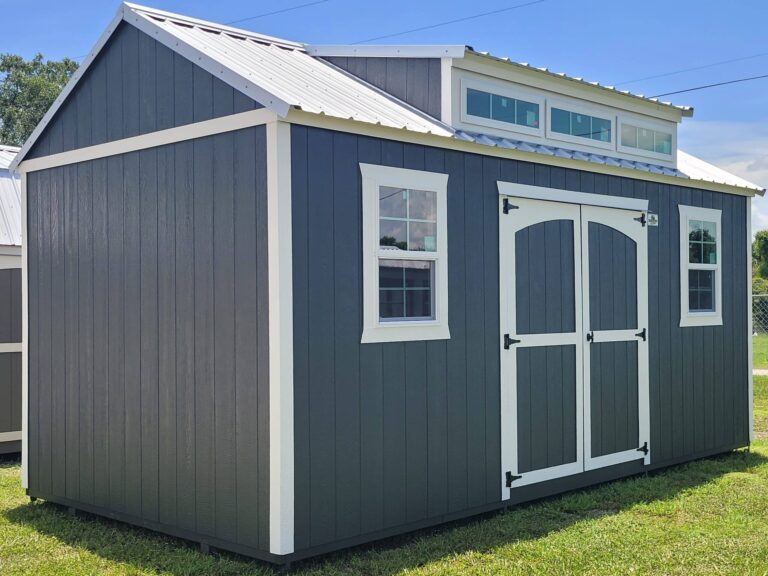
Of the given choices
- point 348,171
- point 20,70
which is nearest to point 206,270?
point 348,171

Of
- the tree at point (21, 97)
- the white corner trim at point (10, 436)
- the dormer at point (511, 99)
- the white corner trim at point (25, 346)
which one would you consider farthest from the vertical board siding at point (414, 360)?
the tree at point (21, 97)

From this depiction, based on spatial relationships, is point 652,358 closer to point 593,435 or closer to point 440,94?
point 593,435

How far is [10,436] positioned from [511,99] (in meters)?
5.78

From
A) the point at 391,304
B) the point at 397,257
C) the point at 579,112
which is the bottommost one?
the point at 391,304

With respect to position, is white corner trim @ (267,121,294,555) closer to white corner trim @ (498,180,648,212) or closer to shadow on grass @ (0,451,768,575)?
shadow on grass @ (0,451,768,575)

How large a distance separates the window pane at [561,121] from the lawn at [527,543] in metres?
2.78

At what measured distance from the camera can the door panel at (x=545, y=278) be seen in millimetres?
6891

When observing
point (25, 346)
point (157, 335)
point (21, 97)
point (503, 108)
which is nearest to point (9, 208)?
point (25, 346)

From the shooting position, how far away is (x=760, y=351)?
19594mm

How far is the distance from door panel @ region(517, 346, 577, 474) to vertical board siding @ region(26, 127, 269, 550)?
2205mm

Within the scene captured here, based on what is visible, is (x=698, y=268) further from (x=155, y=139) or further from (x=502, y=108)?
(x=155, y=139)

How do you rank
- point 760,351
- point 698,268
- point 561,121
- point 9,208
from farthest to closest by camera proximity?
point 760,351, point 9,208, point 698,268, point 561,121

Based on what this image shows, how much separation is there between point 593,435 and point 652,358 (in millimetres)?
1019

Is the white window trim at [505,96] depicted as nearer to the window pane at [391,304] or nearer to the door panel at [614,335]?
the door panel at [614,335]
